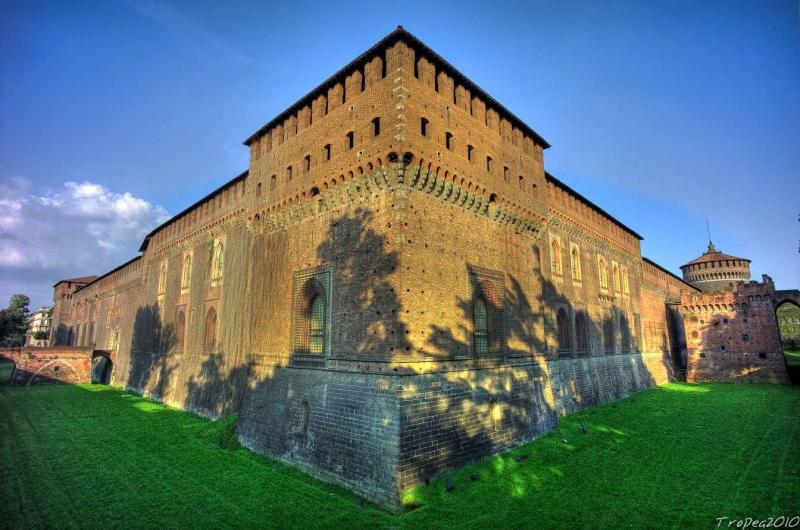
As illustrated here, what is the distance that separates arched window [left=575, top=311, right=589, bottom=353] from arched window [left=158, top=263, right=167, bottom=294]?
23284 millimetres

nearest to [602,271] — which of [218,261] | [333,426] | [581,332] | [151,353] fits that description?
[581,332]

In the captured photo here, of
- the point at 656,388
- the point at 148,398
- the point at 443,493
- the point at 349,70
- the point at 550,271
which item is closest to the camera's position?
the point at 443,493

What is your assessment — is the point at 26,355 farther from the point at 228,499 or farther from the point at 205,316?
the point at 228,499

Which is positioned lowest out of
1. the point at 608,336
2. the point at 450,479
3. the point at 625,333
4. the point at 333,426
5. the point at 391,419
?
the point at 450,479

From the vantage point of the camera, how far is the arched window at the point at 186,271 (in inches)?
866

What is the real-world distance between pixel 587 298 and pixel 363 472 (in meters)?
16.1

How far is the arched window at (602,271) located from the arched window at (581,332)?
346 cm

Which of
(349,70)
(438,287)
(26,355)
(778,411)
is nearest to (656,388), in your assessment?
Result: (778,411)

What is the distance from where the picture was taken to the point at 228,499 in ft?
30.4

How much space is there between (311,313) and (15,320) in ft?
191

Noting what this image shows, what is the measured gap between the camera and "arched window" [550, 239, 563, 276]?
61.6 ft

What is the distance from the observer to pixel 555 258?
19.0m

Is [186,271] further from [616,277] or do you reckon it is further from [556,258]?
[616,277]

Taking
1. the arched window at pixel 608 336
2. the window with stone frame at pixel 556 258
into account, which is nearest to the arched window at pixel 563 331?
the window with stone frame at pixel 556 258
